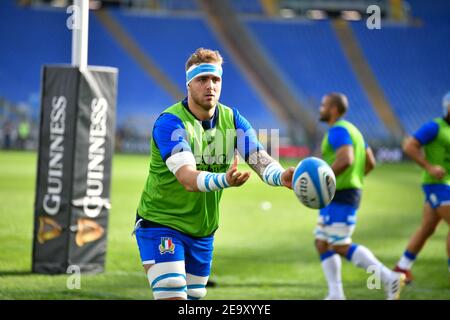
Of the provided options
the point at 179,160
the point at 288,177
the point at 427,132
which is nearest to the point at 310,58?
the point at 427,132

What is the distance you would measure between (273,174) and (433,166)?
4.78m

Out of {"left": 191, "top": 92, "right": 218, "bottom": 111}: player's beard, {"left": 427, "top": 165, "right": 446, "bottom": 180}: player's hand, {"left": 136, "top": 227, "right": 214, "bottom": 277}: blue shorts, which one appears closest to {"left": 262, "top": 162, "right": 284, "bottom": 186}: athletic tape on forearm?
{"left": 191, "top": 92, "right": 218, "bottom": 111}: player's beard

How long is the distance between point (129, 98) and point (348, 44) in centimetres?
1217

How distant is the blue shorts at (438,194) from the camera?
9.91m

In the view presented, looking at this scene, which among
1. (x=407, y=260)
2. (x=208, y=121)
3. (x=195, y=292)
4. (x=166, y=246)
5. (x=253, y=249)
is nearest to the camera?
(x=166, y=246)

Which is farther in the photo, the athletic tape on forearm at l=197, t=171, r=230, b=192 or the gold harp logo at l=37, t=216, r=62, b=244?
the gold harp logo at l=37, t=216, r=62, b=244

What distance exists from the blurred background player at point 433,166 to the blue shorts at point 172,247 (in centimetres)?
424

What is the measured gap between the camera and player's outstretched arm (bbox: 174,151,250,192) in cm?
489

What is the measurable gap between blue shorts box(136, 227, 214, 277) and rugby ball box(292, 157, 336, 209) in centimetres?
114

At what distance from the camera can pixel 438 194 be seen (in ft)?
32.7

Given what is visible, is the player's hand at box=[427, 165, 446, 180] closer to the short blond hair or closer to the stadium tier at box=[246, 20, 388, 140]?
the short blond hair

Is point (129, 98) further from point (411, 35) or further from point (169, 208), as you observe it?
point (169, 208)

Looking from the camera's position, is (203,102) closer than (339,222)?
Yes

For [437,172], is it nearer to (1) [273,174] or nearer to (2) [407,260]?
(2) [407,260]
